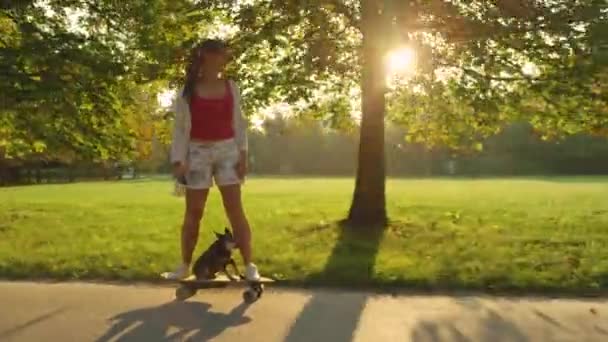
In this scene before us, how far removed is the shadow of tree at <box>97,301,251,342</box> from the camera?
194 inches

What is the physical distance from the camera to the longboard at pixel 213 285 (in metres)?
5.96

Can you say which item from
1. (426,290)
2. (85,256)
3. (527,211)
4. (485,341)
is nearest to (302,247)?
(85,256)

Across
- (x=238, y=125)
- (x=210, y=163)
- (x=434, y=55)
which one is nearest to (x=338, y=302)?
(x=210, y=163)

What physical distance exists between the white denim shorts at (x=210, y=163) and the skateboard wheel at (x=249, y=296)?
86 centimetres

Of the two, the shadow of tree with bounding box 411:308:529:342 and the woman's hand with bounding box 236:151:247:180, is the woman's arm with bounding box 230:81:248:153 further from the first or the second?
the shadow of tree with bounding box 411:308:529:342

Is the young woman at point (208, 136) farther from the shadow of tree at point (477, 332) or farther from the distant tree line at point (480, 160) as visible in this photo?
the distant tree line at point (480, 160)

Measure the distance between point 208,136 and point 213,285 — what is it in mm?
1195

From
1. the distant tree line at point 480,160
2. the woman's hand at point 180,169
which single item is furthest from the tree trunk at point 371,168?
the distant tree line at point 480,160

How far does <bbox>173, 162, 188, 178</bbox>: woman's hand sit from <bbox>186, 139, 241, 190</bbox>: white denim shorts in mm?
32

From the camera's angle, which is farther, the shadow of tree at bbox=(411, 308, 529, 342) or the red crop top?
the red crop top

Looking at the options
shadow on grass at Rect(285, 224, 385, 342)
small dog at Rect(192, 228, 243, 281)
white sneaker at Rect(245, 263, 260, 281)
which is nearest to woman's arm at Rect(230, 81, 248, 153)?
small dog at Rect(192, 228, 243, 281)

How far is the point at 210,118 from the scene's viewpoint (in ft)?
19.5

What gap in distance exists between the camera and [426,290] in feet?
22.2

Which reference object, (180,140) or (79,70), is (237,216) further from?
(79,70)
